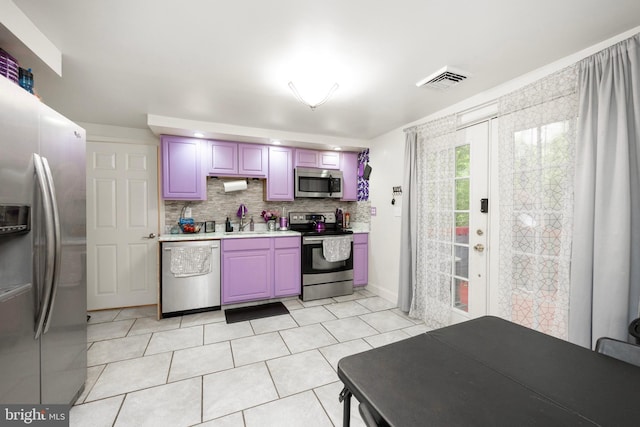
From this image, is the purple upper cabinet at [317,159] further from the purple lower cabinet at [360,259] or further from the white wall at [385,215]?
the purple lower cabinet at [360,259]

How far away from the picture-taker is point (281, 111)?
2.85 meters

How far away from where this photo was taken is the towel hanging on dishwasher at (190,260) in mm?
2986

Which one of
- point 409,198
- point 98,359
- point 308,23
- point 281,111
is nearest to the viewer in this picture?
point 308,23

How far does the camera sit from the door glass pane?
2.63 meters

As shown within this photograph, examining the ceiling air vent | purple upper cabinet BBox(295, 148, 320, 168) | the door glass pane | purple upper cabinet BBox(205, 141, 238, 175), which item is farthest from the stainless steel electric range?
the ceiling air vent

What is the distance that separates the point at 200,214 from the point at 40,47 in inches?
92.5

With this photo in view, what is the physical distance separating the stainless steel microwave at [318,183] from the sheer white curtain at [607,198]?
9.35 feet

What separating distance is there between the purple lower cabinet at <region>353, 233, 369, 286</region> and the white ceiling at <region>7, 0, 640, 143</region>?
210 cm

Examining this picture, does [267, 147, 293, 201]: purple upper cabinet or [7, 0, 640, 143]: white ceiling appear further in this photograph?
[267, 147, 293, 201]: purple upper cabinet

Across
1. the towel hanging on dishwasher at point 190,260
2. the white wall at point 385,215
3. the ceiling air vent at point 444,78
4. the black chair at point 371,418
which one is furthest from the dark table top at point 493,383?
the towel hanging on dishwasher at point 190,260

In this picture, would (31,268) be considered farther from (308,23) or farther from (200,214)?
(200,214)

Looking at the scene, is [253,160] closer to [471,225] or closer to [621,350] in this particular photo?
[471,225]

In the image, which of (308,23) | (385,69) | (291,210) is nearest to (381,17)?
(308,23)

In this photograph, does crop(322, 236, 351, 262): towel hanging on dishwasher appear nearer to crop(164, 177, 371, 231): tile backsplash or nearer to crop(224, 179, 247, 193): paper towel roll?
crop(164, 177, 371, 231): tile backsplash
